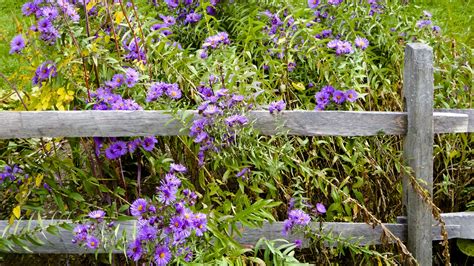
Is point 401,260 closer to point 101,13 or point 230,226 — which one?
point 230,226

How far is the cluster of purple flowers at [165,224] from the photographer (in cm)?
256

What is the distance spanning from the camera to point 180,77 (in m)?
3.18

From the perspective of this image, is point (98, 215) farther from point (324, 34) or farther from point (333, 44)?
point (324, 34)

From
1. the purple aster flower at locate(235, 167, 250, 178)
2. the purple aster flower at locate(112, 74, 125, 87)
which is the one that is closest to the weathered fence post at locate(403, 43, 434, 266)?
the purple aster flower at locate(235, 167, 250, 178)

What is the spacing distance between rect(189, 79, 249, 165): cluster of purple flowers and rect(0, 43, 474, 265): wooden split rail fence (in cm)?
10

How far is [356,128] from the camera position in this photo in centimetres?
311

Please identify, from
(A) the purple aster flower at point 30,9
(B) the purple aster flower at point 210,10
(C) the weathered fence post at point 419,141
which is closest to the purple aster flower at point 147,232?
(A) the purple aster flower at point 30,9

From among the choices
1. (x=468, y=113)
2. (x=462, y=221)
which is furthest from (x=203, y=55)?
(x=462, y=221)

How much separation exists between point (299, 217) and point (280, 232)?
0.72 ft

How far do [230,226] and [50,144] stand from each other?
888 millimetres

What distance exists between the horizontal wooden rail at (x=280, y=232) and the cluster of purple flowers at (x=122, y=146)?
0.96 feet

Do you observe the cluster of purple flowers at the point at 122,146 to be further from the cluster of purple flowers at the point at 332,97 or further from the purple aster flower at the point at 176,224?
the cluster of purple flowers at the point at 332,97

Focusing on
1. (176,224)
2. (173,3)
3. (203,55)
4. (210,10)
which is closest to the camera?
(176,224)

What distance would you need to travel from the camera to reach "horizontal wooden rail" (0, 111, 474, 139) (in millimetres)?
2826
